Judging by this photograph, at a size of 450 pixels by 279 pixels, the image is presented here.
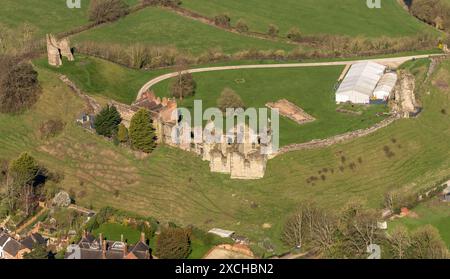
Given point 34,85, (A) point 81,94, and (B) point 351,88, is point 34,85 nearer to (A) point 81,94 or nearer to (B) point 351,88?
(A) point 81,94

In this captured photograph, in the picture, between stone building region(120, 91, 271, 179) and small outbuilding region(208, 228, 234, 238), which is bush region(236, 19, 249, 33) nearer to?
stone building region(120, 91, 271, 179)

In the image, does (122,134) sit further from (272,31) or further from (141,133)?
(272,31)

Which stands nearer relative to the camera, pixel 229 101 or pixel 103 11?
pixel 229 101

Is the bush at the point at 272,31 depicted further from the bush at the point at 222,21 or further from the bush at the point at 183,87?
the bush at the point at 183,87

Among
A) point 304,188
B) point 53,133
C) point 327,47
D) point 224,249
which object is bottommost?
point 224,249

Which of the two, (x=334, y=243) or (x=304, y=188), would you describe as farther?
(x=304, y=188)

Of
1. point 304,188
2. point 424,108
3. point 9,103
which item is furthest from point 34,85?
point 424,108

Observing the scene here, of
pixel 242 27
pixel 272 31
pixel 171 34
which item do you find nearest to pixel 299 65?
pixel 272 31
